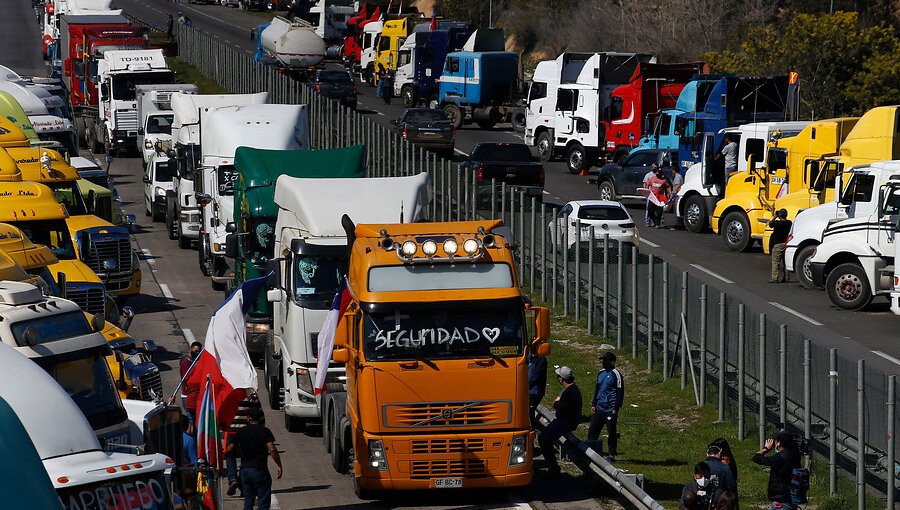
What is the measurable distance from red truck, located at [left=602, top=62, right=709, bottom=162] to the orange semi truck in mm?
31276

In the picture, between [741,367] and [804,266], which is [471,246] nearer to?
[741,367]

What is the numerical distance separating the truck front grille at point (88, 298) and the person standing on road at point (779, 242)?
1475 centimetres

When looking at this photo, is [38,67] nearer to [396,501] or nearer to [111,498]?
[396,501]

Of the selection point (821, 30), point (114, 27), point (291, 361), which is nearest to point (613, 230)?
point (291, 361)

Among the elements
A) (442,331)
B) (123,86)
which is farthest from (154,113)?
(442,331)

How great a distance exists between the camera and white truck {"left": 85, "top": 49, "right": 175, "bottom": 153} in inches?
1957

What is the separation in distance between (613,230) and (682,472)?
49.3 feet

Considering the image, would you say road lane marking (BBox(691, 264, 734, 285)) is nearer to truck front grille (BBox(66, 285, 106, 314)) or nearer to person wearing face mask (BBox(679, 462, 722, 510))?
truck front grille (BBox(66, 285, 106, 314))

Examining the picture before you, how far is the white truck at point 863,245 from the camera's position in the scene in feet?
93.5

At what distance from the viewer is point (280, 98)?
2067 inches

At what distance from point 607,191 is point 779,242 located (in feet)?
34.5

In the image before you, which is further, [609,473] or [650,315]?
[650,315]

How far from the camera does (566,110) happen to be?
1954 inches


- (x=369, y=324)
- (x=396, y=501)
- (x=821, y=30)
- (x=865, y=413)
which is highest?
(x=821, y=30)
